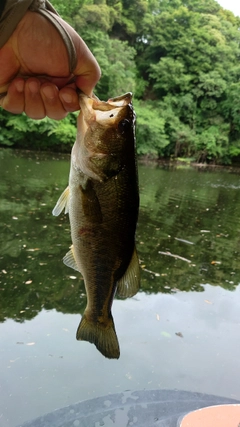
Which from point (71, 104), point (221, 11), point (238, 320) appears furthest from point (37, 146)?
point (221, 11)

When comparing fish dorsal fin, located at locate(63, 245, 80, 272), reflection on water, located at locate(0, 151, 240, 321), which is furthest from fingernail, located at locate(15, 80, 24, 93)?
reflection on water, located at locate(0, 151, 240, 321)

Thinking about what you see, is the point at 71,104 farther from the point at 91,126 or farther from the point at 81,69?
the point at 91,126

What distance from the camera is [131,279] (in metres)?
1.75

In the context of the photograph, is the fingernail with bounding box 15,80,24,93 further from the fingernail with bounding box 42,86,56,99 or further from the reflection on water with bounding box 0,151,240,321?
the reflection on water with bounding box 0,151,240,321

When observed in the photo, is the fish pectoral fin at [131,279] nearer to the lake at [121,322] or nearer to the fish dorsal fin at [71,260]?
the fish dorsal fin at [71,260]

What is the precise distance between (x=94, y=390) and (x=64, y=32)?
3.08m

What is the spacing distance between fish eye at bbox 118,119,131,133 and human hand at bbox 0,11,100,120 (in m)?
0.33

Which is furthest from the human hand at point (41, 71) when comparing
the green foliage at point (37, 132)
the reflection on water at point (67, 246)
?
the green foliage at point (37, 132)

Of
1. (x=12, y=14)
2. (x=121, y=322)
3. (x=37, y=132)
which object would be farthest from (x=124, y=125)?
(x=37, y=132)

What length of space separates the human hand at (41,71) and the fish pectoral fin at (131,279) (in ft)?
2.56

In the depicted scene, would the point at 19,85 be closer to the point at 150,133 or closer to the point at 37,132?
the point at 37,132

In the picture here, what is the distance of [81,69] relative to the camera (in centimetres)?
171

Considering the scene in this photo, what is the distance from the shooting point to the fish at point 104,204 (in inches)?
60.9

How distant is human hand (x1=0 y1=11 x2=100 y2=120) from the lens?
5.50 ft
